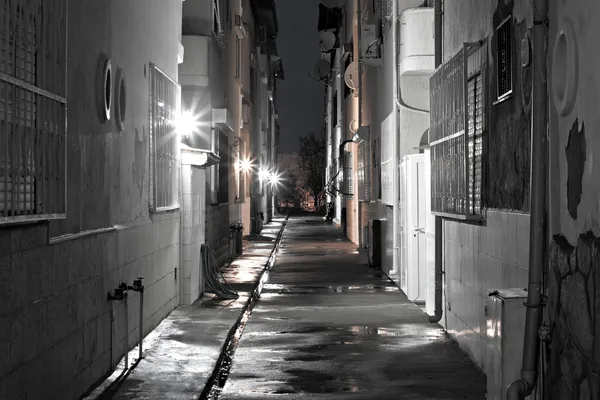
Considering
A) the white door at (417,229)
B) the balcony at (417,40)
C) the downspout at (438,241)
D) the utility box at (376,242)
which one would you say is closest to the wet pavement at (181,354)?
the downspout at (438,241)

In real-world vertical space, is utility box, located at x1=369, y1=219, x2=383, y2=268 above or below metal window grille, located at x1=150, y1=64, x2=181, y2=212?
below

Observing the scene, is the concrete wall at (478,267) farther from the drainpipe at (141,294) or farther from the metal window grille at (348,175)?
the metal window grille at (348,175)

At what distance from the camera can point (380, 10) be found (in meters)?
23.0

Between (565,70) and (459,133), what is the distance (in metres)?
4.98

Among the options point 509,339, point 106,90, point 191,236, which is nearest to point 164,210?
point 191,236

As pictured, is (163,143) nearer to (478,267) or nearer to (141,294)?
(141,294)

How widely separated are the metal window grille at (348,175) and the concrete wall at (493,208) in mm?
23700

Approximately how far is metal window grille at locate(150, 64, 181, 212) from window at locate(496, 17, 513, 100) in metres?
5.10

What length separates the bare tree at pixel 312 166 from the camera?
3716 inches

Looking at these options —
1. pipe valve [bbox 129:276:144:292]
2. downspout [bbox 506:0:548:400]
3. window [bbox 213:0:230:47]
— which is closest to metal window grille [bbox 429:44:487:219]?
downspout [bbox 506:0:548:400]

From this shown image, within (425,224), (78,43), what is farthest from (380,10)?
(78,43)

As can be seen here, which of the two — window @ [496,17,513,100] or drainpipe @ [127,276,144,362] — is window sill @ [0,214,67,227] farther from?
window @ [496,17,513,100]

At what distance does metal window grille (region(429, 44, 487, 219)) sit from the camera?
1087cm

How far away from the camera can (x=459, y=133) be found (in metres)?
11.7
